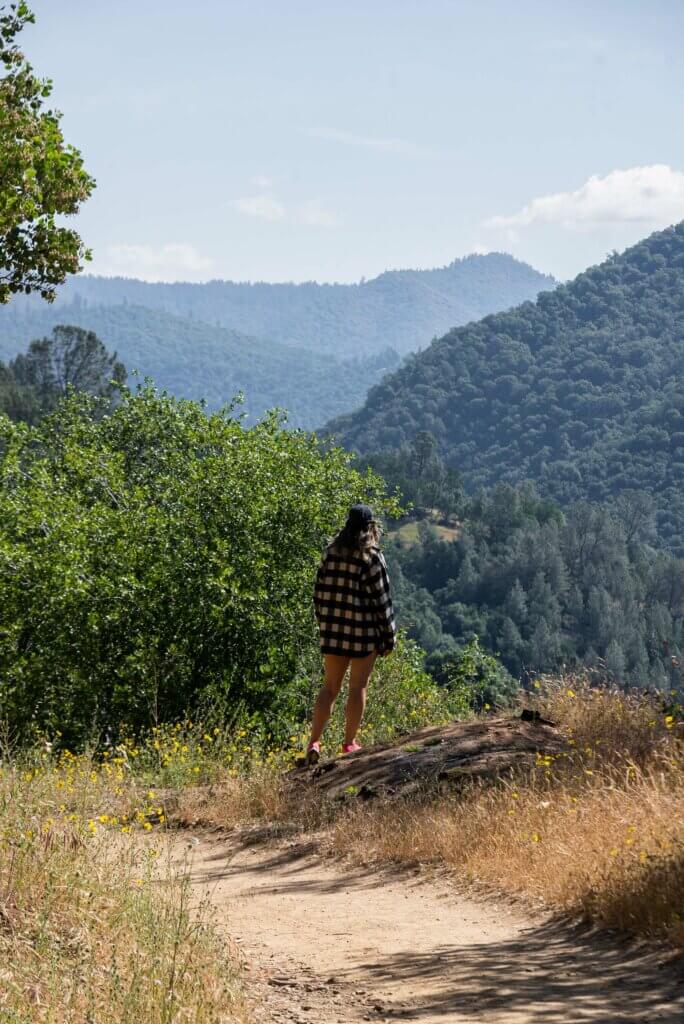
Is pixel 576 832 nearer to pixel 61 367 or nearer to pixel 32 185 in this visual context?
pixel 32 185

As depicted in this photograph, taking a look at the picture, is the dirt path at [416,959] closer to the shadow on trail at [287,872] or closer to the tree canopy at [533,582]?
the shadow on trail at [287,872]

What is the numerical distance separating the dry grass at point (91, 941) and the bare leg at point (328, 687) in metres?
3.39

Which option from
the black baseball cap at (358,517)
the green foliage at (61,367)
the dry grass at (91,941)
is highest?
the green foliage at (61,367)

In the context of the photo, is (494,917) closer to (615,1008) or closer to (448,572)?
(615,1008)

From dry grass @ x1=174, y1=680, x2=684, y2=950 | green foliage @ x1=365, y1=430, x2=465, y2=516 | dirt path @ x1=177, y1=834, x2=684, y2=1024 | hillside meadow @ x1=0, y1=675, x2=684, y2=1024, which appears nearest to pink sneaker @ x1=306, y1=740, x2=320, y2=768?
hillside meadow @ x1=0, y1=675, x2=684, y2=1024

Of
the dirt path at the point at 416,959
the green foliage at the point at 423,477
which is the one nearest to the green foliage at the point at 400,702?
the dirt path at the point at 416,959

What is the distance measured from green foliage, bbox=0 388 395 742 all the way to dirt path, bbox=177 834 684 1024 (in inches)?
342

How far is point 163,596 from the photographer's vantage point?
1516 cm

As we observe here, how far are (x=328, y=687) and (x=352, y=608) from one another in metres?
0.62

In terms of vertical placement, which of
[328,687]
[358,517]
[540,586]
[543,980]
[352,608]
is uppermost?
[358,517]

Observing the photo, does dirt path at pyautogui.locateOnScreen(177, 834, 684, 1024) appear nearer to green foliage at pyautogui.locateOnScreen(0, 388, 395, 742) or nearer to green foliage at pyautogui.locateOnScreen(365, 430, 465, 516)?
green foliage at pyautogui.locateOnScreen(0, 388, 395, 742)

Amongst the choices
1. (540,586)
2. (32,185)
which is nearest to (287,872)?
(32,185)

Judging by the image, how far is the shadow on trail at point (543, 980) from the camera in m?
3.66

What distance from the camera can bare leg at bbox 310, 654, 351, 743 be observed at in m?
8.21
